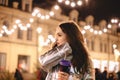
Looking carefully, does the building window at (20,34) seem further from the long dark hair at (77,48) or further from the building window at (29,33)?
the long dark hair at (77,48)

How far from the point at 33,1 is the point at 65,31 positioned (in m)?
39.4

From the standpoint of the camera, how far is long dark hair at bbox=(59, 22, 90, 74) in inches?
118

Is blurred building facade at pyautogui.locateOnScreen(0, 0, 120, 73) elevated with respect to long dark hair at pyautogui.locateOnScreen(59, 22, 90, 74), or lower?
lower

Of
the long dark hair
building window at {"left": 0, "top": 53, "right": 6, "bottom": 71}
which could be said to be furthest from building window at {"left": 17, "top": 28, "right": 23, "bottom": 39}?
the long dark hair

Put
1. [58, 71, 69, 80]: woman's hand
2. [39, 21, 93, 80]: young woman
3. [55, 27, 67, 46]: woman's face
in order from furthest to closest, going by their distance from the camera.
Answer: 1. [55, 27, 67, 46]: woman's face
2. [39, 21, 93, 80]: young woman
3. [58, 71, 69, 80]: woman's hand

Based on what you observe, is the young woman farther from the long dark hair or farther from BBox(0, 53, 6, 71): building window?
BBox(0, 53, 6, 71): building window

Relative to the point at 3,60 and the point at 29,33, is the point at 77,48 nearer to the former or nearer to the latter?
the point at 3,60

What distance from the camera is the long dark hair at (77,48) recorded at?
3006 millimetres

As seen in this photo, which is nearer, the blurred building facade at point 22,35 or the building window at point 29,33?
the blurred building facade at point 22,35

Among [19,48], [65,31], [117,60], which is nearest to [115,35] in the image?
[117,60]

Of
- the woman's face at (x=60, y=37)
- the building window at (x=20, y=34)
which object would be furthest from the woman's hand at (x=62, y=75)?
the building window at (x=20, y=34)

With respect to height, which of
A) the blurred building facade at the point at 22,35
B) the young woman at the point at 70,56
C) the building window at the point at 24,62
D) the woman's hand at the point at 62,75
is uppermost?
the young woman at the point at 70,56

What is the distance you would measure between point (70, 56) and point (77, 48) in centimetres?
10

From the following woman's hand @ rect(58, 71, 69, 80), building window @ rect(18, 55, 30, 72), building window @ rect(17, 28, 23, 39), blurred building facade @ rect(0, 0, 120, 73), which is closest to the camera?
woman's hand @ rect(58, 71, 69, 80)
